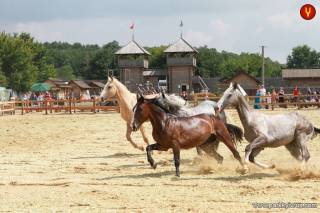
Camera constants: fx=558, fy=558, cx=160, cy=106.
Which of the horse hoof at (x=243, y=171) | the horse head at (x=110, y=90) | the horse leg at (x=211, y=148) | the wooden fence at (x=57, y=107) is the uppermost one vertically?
the horse head at (x=110, y=90)

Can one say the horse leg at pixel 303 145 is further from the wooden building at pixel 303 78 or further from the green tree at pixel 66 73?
the green tree at pixel 66 73

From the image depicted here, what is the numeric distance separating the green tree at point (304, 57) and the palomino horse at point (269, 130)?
11578 cm

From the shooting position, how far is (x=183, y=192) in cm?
862

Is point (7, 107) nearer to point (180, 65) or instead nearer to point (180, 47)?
point (180, 65)

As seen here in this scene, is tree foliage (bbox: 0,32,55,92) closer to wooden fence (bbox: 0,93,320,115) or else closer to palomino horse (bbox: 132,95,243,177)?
wooden fence (bbox: 0,93,320,115)

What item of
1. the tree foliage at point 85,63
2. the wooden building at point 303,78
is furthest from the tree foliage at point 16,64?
the wooden building at point 303,78

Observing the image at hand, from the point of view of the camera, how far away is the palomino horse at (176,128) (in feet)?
34.0

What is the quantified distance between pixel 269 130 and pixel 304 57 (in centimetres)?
11805

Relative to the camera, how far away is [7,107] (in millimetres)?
36562

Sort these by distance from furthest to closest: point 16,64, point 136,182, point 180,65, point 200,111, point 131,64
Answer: point 16,64 → point 131,64 → point 180,65 → point 200,111 → point 136,182

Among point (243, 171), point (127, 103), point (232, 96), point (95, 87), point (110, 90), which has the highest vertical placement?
point (95, 87)

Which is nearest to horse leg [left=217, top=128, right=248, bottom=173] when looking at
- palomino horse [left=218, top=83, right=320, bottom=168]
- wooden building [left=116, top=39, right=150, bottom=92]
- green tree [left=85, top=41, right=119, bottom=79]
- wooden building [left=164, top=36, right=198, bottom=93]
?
palomino horse [left=218, top=83, right=320, bottom=168]

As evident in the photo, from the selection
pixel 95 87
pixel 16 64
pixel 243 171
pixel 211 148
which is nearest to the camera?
pixel 243 171

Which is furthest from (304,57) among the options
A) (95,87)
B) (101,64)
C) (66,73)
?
(66,73)
